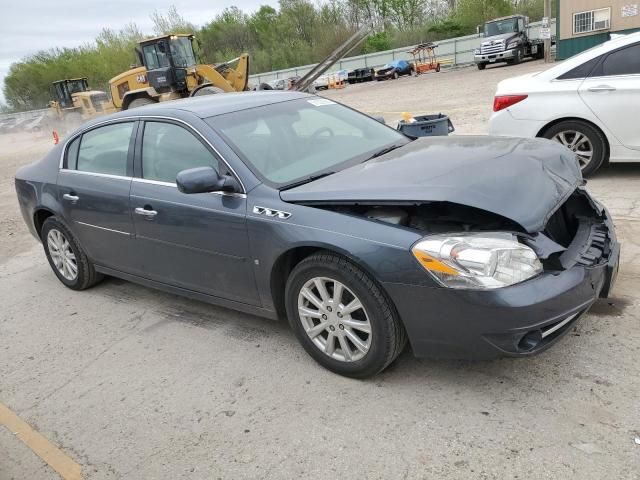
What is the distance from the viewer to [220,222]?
342 centimetres

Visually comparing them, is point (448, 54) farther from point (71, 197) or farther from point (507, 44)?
point (71, 197)

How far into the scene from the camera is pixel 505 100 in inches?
247

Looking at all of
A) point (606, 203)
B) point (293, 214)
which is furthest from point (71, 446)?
point (606, 203)

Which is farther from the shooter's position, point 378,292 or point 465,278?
point 378,292

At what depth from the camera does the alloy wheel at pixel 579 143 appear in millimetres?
5926

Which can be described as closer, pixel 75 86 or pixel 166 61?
pixel 166 61

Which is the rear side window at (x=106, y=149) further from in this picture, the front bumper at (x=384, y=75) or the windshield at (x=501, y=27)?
the front bumper at (x=384, y=75)

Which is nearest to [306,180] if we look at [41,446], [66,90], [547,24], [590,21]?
[41,446]

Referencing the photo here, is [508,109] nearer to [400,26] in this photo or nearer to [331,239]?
[331,239]

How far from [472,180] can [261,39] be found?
220ft

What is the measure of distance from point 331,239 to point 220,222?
0.86 meters

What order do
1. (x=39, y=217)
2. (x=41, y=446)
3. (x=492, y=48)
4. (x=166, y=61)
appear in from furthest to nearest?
(x=492, y=48), (x=166, y=61), (x=39, y=217), (x=41, y=446)

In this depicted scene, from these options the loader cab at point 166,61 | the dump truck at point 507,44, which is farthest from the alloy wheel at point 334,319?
the dump truck at point 507,44

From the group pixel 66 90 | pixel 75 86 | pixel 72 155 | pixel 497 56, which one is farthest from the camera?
pixel 75 86
